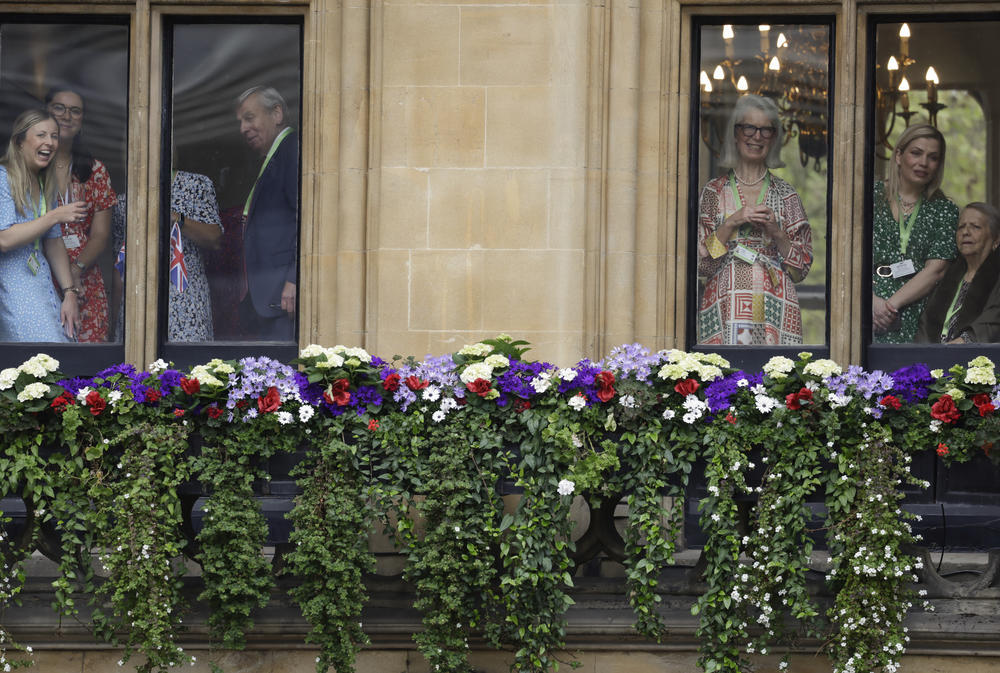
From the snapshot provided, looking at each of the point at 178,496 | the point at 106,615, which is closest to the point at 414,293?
the point at 178,496

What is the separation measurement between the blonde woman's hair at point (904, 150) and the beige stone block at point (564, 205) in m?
2.03

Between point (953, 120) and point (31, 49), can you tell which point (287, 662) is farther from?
point (953, 120)

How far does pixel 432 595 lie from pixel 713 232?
3.04 m

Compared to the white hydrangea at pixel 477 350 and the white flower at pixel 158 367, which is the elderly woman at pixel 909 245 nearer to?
the white hydrangea at pixel 477 350

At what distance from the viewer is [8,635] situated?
9.20 metres

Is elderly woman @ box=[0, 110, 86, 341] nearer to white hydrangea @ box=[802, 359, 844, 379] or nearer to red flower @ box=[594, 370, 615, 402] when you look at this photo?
red flower @ box=[594, 370, 615, 402]

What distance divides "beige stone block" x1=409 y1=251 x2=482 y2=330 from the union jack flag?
1.63 metres

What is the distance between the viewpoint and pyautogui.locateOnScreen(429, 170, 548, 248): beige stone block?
984 cm

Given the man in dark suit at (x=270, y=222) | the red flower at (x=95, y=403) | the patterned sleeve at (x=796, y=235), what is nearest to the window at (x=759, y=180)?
the patterned sleeve at (x=796, y=235)

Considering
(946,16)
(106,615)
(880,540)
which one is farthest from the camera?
(946,16)

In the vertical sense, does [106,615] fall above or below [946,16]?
below

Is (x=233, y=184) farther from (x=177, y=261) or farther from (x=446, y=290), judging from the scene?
(x=446, y=290)

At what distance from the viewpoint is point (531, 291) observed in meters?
9.83

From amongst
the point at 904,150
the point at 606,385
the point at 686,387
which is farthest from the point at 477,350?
the point at 904,150
